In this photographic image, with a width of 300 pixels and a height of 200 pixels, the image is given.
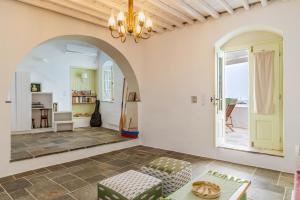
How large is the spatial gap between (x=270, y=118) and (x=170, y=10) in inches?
119

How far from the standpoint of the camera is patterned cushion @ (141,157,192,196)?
102 inches

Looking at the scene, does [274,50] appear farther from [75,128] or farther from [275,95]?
[75,128]

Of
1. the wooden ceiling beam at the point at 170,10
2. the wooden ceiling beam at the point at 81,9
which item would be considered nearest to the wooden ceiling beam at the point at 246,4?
the wooden ceiling beam at the point at 170,10

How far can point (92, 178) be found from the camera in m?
3.31

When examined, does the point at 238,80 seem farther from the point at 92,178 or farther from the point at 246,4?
the point at 92,178

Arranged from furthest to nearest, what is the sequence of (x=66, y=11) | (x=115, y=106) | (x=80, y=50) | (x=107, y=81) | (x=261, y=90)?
(x=107, y=81) < (x=80, y=50) < (x=115, y=106) < (x=261, y=90) < (x=66, y=11)

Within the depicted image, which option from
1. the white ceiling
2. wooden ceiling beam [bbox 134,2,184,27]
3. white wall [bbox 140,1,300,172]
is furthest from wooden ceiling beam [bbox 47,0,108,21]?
white wall [bbox 140,1,300,172]

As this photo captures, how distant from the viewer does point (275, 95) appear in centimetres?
411

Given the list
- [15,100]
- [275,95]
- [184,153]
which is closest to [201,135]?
[184,153]

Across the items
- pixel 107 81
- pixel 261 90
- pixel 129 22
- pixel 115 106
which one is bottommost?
pixel 115 106

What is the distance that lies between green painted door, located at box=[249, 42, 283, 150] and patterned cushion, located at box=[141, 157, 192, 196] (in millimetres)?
2424

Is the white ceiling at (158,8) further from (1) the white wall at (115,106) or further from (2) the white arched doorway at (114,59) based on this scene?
(1) the white wall at (115,106)

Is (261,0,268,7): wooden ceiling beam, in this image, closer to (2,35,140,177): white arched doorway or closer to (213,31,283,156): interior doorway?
(213,31,283,156): interior doorway

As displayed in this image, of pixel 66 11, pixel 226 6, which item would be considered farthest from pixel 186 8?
pixel 66 11
